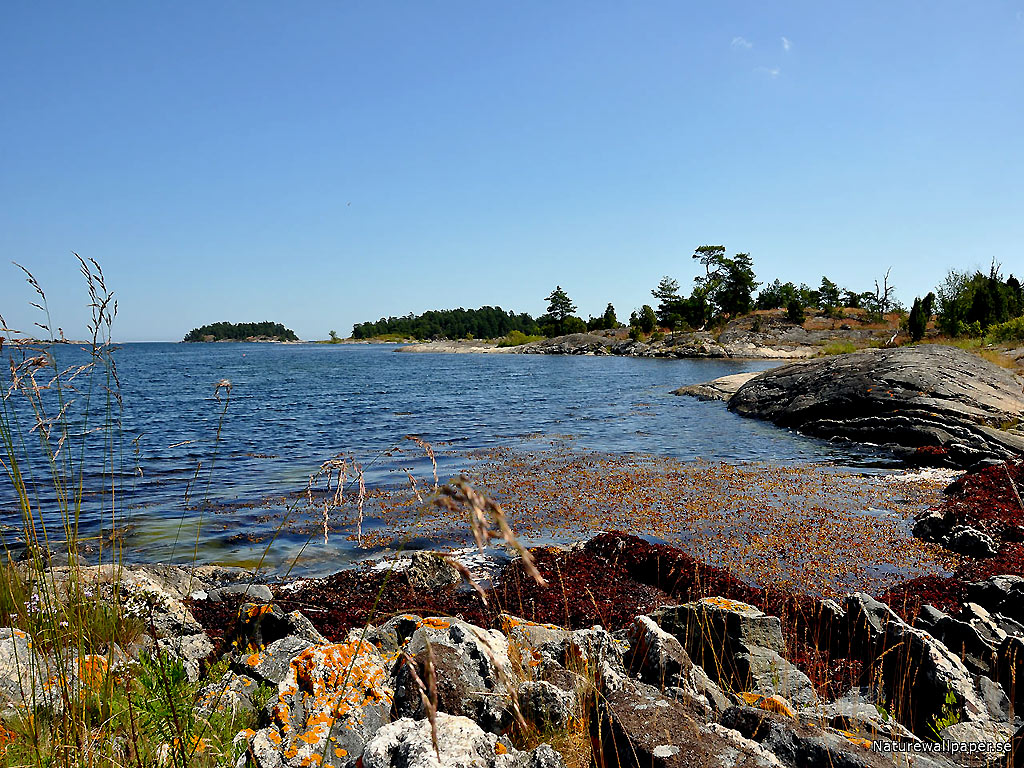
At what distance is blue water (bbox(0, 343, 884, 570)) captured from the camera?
10.8 m

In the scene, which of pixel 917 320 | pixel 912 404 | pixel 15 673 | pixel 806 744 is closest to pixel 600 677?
pixel 806 744

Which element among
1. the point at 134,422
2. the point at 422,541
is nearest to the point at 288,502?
the point at 422,541

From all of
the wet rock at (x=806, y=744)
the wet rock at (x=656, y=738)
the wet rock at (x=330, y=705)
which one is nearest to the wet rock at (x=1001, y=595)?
the wet rock at (x=806, y=744)

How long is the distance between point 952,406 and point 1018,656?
→ 1731 centimetres

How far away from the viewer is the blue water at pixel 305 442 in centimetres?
1084

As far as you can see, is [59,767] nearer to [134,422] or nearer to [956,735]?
[956,735]

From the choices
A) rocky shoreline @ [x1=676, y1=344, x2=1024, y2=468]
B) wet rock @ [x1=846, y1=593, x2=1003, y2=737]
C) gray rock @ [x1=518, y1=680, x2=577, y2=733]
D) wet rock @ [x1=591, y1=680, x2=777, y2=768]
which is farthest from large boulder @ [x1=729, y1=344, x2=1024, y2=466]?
gray rock @ [x1=518, y1=680, x2=577, y2=733]

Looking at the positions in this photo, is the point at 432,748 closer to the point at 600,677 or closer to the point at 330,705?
the point at 330,705

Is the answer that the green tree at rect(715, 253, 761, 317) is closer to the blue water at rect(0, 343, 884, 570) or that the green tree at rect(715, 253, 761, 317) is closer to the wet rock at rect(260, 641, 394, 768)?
the blue water at rect(0, 343, 884, 570)

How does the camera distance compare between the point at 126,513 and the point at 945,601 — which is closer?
the point at 945,601

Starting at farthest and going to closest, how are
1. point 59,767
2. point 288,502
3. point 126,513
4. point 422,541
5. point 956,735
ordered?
point 288,502
point 126,513
point 422,541
point 956,735
point 59,767

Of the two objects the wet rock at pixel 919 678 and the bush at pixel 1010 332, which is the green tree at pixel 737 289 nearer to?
the bush at pixel 1010 332

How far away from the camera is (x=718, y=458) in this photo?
1769 centimetres

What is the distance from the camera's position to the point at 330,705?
12.3ft
